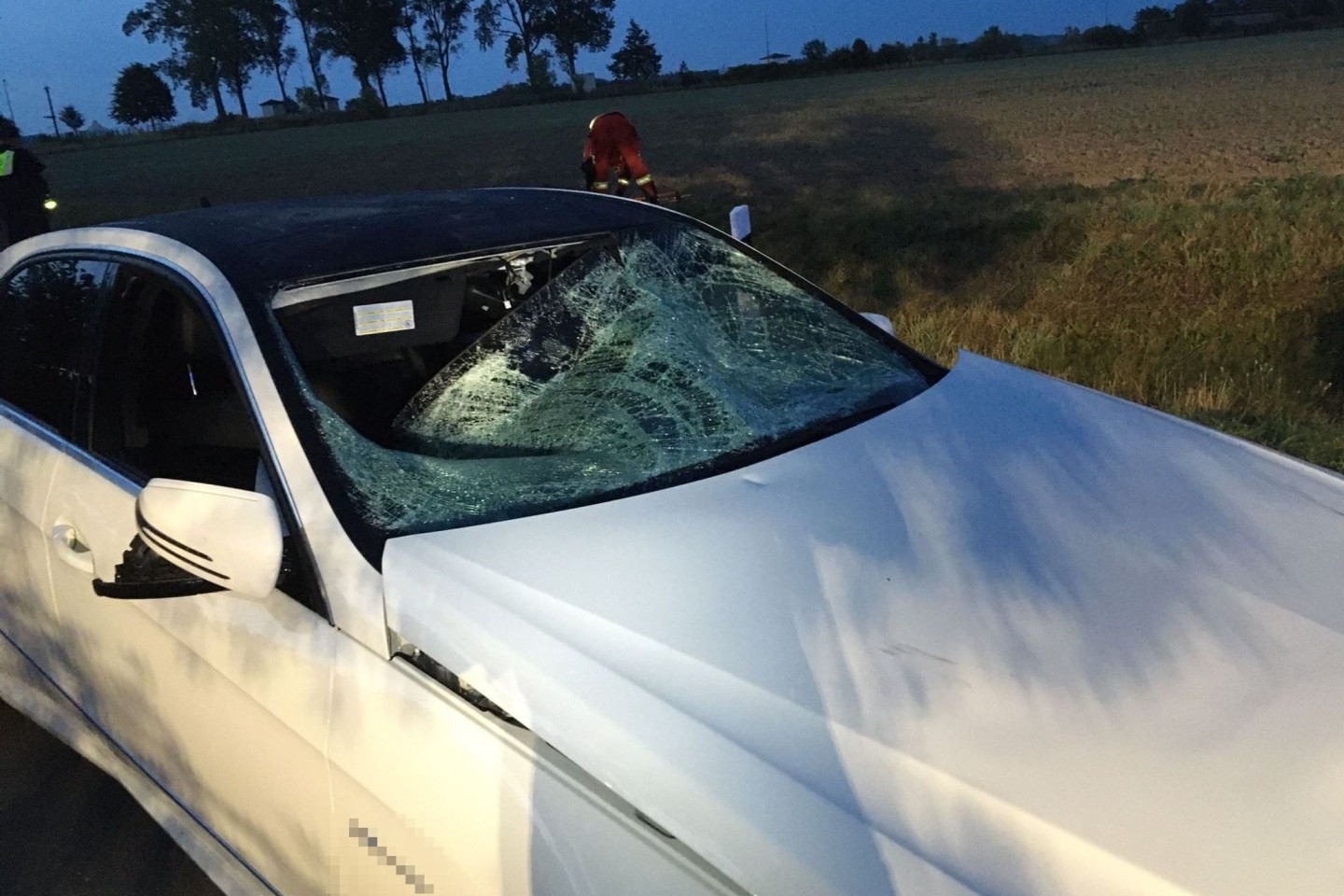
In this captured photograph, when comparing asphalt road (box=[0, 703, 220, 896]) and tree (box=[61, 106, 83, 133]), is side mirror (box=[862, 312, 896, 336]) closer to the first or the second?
asphalt road (box=[0, 703, 220, 896])

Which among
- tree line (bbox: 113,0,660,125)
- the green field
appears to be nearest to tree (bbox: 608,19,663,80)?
tree line (bbox: 113,0,660,125)

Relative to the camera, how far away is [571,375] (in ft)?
8.11

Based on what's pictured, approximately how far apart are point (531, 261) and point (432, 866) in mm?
1656

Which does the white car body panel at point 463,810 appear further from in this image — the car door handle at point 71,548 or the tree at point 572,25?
the tree at point 572,25

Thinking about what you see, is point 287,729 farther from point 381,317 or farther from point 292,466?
point 381,317

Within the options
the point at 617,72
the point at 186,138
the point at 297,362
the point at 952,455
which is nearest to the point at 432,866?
the point at 297,362

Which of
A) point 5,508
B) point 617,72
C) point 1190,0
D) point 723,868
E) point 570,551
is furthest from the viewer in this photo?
point 617,72

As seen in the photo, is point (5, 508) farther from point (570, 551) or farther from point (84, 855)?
point (570, 551)

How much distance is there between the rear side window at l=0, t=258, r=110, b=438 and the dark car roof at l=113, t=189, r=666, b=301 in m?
0.21

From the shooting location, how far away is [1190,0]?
250 ft

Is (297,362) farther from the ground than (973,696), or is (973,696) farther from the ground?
(297,362)

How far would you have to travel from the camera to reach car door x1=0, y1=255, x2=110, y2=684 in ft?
8.04

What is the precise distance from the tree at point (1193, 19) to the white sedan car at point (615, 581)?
82.6 metres

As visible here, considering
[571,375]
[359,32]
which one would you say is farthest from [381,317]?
[359,32]
